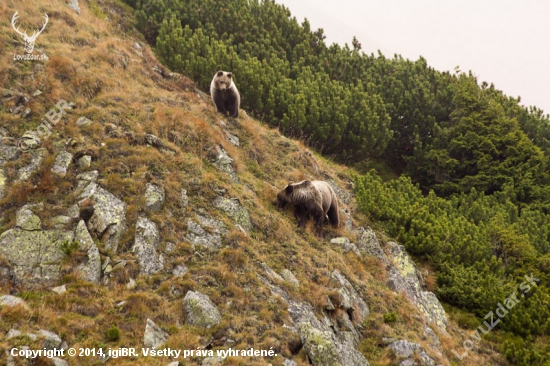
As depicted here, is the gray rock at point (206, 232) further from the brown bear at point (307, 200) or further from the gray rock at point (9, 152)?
the gray rock at point (9, 152)

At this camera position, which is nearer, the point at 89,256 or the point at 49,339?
the point at 49,339

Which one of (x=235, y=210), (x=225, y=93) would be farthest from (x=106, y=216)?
(x=225, y=93)

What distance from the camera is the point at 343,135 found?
880 inches

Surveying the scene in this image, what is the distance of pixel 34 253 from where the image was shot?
701 centimetres

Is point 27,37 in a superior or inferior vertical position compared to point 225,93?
inferior

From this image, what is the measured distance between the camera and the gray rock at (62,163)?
337 inches

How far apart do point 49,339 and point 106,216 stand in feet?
9.89

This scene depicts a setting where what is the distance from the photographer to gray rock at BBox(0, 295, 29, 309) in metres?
5.75

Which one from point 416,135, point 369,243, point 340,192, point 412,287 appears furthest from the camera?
point 416,135

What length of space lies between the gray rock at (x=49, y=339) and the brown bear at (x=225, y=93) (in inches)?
436

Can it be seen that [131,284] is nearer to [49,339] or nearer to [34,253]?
[49,339]

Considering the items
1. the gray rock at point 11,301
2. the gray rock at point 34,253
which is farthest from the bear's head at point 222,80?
the gray rock at point 11,301

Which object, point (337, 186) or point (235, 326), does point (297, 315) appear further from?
point (337, 186)

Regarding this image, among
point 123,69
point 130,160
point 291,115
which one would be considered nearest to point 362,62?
point 291,115
